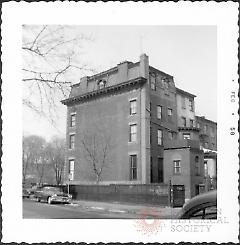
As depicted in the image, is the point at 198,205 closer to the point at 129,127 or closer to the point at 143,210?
the point at 143,210

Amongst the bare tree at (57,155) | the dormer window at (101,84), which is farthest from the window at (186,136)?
the bare tree at (57,155)

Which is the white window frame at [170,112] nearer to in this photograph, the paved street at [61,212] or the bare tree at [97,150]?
the bare tree at [97,150]

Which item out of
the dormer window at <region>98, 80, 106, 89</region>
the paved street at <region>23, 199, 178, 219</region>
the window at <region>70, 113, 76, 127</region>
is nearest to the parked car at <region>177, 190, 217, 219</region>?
the paved street at <region>23, 199, 178, 219</region>

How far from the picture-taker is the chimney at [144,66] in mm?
10477

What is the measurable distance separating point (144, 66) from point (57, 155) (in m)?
3.26

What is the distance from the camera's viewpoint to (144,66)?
38.0ft

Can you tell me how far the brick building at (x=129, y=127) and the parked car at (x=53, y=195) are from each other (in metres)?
0.47

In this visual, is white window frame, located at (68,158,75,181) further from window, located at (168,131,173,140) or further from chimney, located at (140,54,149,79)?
window, located at (168,131,173,140)

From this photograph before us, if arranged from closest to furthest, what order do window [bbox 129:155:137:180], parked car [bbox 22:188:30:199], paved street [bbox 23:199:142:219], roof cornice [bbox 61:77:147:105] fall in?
parked car [bbox 22:188:30:199], paved street [bbox 23:199:142:219], roof cornice [bbox 61:77:147:105], window [bbox 129:155:137:180]

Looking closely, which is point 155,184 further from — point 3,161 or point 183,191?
point 3,161

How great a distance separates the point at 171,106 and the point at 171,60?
10.0ft

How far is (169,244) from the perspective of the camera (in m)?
8.85

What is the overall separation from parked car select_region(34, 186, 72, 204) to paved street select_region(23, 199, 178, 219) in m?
0.18

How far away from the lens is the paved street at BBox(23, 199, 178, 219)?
962cm
